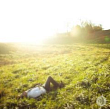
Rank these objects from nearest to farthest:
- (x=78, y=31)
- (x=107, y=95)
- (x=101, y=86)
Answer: (x=107, y=95) → (x=101, y=86) → (x=78, y=31)

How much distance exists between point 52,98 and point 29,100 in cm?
147

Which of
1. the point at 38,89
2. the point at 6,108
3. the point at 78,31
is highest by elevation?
the point at 78,31

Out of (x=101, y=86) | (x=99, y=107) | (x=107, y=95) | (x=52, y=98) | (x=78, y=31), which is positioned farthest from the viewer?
(x=78, y=31)

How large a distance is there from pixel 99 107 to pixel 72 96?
1921mm

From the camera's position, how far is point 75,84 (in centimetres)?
1012

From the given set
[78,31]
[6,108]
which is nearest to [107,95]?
[6,108]

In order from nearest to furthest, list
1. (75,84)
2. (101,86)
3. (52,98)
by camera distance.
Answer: (52,98) < (101,86) < (75,84)

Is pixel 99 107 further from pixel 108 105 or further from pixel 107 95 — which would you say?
pixel 107 95

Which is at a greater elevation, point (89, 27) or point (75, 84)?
point (89, 27)

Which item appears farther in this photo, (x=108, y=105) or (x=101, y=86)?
(x=101, y=86)

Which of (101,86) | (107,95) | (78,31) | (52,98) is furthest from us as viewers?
(78,31)

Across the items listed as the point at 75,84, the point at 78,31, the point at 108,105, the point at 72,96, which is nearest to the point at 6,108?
the point at 72,96

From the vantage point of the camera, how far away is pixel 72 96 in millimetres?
8383

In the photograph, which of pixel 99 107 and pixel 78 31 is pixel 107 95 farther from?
pixel 78 31
